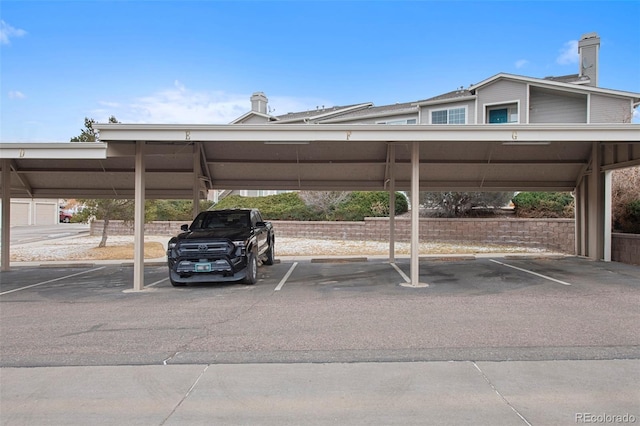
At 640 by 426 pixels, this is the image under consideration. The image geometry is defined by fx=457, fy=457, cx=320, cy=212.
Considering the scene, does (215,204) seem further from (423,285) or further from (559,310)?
(559,310)

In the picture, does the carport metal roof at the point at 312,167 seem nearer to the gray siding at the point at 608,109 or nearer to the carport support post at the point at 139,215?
the carport support post at the point at 139,215

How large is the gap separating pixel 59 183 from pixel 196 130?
30.6 feet

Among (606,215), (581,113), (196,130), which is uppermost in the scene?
(581,113)

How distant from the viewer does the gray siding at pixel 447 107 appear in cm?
2867

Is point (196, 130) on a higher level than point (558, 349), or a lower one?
higher

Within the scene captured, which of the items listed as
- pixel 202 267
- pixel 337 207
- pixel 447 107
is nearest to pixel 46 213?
pixel 337 207

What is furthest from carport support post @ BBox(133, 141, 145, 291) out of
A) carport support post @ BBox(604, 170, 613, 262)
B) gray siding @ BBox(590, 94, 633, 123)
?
gray siding @ BBox(590, 94, 633, 123)

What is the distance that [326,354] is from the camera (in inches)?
229

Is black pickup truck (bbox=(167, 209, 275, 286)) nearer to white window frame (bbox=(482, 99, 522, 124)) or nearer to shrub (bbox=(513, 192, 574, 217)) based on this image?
shrub (bbox=(513, 192, 574, 217))

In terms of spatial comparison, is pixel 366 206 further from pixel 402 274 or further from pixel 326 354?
pixel 326 354

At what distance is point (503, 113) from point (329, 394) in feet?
90.1

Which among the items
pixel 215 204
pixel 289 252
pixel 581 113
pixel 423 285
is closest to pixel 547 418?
pixel 423 285

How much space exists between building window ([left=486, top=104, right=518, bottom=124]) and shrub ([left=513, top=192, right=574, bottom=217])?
22.8ft

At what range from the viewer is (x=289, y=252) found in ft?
64.5
